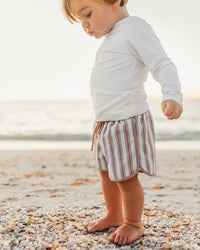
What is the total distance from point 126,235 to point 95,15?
1570 millimetres

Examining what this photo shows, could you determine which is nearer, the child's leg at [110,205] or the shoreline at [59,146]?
the child's leg at [110,205]

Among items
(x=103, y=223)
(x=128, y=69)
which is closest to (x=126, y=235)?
(x=103, y=223)

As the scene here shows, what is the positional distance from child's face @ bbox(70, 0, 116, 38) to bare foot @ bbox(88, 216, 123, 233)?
4.74ft

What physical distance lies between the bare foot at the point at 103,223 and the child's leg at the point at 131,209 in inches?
8.3

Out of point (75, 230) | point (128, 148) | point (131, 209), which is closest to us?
point (128, 148)

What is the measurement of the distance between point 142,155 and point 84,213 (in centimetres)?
106

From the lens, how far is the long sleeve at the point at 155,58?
2156 mm

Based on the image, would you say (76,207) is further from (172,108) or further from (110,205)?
(172,108)

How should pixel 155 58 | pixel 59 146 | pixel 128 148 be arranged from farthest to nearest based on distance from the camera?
pixel 59 146, pixel 128 148, pixel 155 58

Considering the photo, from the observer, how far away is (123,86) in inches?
91.3

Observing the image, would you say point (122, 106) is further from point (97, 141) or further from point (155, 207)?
point (155, 207)

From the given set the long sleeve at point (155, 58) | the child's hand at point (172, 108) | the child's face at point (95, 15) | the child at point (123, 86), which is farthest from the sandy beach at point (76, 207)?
the child's face at point (95, 15)

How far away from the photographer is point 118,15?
2.40m

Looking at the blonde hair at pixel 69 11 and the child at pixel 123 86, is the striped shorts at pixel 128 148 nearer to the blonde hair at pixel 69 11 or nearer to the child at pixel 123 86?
the child at pixel 123 86
